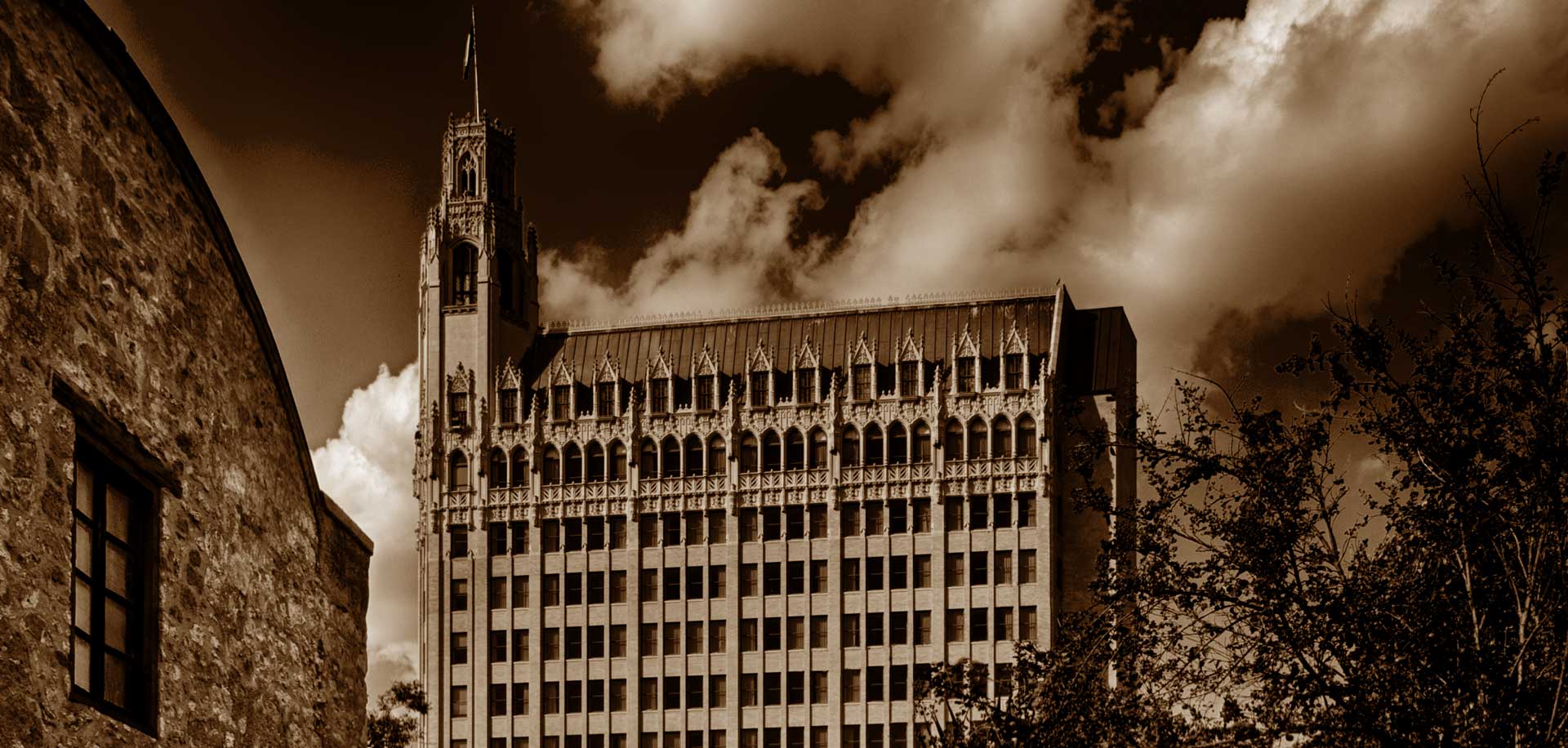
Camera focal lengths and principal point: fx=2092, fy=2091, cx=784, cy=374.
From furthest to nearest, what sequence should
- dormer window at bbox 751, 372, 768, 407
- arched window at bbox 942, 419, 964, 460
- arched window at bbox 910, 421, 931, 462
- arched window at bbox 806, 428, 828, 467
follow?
dormer window at bbox 751, 372, 768, 407
arched window at bbox 806, 428, 828, 467
arched window at bbox 910, 421, 931, 462
arched window at bbox 942, 419, 964, 460

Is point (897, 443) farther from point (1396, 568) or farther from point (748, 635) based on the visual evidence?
point (1396, 568)

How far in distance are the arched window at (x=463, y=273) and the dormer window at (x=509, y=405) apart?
6157mm

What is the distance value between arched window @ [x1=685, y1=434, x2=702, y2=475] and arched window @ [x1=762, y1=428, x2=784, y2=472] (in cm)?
356

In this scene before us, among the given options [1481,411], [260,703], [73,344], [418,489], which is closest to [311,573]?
[260,703]

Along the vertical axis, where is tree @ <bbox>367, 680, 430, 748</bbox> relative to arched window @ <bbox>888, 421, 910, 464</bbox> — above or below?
below

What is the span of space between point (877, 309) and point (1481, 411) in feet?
314

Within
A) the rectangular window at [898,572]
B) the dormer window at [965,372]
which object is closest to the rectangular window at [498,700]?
the rectangular window at [898,572]

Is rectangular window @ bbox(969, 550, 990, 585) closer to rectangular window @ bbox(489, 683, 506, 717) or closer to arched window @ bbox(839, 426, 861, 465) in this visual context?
arched window @ bbox(839, 426, 861, 465)

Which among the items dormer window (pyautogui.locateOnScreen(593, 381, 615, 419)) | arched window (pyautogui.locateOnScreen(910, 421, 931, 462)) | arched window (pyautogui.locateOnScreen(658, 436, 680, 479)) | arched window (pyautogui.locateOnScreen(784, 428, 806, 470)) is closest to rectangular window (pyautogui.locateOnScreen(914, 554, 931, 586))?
arched window (pyautogui.locateOnScreen(910, 421, 931, 462))

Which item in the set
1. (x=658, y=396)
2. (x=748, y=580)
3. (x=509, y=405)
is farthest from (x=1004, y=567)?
(x=509, y=405)

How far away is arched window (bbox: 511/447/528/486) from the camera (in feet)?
379

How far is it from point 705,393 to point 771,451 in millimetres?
5304

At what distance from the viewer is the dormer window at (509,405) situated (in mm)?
117250

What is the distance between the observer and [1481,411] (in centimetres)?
2164
